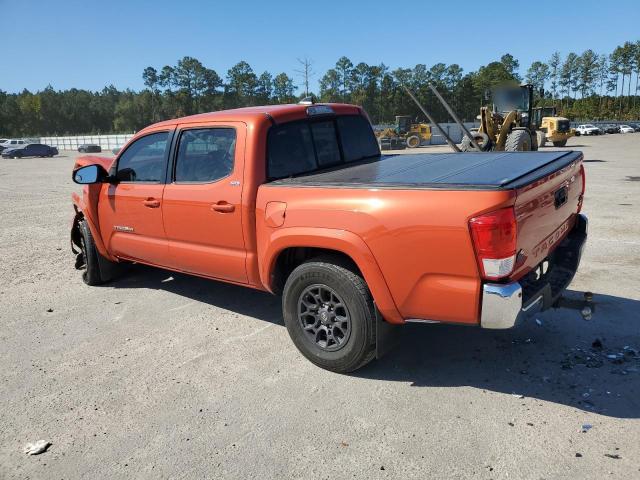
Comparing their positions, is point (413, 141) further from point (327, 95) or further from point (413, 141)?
point (327, 95)

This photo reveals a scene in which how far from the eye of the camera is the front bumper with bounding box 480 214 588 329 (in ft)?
8.93

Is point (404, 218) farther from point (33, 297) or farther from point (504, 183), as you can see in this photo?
point (33, 297)

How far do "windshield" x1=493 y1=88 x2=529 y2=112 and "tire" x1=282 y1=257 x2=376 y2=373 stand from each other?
18.4 m

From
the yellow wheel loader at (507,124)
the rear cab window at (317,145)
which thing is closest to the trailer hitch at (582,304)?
the rear cab window at (317,145)

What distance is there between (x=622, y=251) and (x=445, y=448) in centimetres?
487

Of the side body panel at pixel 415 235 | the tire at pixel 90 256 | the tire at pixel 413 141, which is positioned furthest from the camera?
the tire at pixel 413 141

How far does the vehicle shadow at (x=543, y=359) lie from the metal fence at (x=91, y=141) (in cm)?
5358

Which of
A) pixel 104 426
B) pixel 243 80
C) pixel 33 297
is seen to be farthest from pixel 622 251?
pixel 243 80

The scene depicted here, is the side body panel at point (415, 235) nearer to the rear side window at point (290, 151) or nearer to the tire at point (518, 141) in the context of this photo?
the rear side window at point (290, 151)

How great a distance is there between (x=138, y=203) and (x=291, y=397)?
2.62 meters

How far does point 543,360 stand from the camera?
3.63m

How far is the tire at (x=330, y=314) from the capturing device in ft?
10.8

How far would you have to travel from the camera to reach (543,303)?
311 centimetres

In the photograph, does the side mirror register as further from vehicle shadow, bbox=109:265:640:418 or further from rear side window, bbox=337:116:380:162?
rear side window, bbox=337:116:380:162
